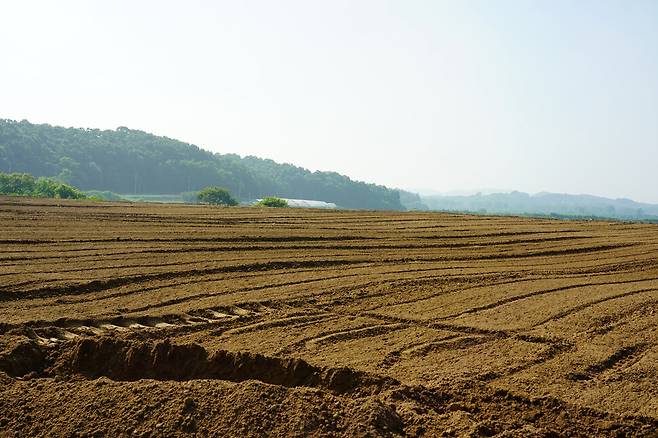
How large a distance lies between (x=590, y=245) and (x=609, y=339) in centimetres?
1148

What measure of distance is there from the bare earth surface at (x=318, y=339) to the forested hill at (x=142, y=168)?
308 feet

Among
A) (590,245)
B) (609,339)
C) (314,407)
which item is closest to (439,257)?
(590,245)

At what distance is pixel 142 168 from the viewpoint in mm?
115375

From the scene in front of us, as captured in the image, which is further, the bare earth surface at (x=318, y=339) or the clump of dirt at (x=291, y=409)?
the bare earth surface at (x=318, y=339)

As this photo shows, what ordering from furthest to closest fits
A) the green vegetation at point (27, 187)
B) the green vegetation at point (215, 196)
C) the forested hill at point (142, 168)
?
the forested hill at point (142, 168) → the green vegetation at point (215, 196) → the green vegetation at point (27, 187)

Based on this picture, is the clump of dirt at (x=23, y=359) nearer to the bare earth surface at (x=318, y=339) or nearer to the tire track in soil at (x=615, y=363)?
the bare earth surface at (x=318, y=339)

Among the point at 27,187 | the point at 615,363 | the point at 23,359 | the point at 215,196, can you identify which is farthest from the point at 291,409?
the point at 27,187

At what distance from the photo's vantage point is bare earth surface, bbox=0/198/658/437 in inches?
205

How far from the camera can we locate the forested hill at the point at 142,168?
344ft

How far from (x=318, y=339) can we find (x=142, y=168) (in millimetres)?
113524

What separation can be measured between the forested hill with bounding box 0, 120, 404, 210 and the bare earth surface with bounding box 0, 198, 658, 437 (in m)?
93.8

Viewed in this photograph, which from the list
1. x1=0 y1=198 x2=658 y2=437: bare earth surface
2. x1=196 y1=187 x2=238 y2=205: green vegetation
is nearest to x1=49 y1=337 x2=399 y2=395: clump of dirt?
x1=0 y1=198 x2=658 y2=437: bare earth surface

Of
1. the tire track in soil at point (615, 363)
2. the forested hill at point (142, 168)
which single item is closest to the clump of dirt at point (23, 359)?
the tire track in soil at point (615, 363)

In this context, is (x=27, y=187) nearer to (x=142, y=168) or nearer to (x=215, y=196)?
(x=215, y=196)
